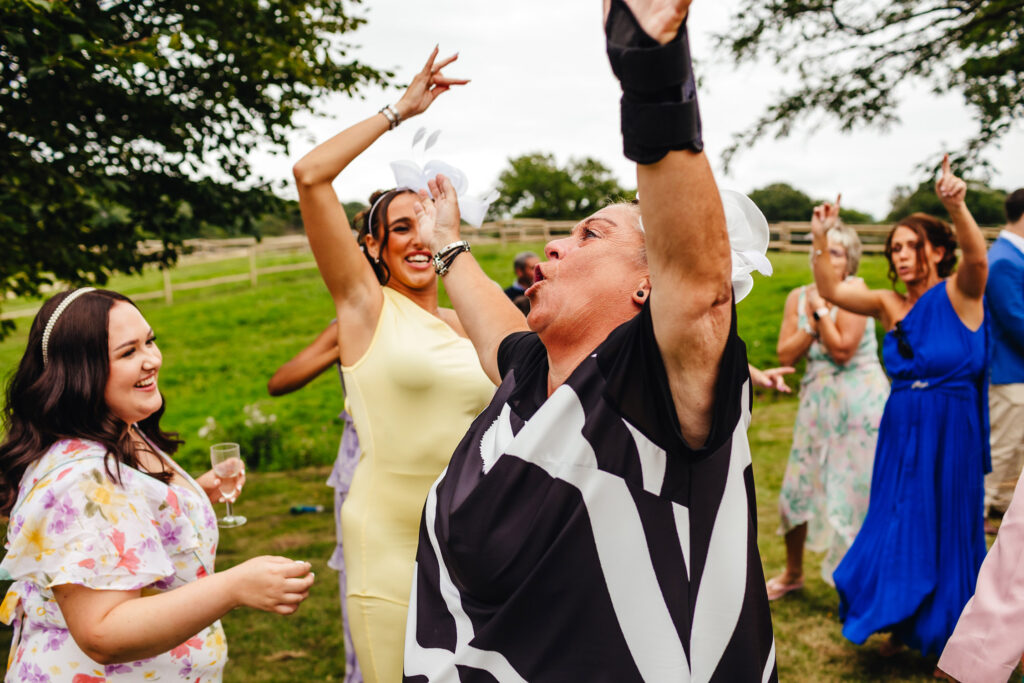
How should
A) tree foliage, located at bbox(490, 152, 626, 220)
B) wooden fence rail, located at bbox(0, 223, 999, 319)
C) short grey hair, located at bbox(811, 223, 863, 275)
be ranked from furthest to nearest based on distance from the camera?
tree foliage, located at bbox(490, 152, 626, 220), wooden fence rail, located at bbox(0, 223, 999, 319), short grey hair, located at bbox(811, 223, 863, 275)

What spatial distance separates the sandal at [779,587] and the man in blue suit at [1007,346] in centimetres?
133

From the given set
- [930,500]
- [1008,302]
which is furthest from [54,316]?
[1008,302]

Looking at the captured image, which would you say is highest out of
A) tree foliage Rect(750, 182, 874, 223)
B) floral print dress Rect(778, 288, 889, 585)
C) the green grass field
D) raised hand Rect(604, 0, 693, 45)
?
tree foliage Rect(750, 182, 874, 223)

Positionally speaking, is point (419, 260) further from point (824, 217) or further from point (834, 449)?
point (834, 449)

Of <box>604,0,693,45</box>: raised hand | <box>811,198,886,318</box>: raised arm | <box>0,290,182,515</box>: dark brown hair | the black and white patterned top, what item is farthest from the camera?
<box>811,198,886,318</box>: raised arm

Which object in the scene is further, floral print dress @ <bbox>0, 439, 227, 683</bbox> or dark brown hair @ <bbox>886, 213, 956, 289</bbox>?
dark brown hair @ <bbox>886, 213, 956, 289</bbox>

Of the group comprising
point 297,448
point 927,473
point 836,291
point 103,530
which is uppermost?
point 836,291

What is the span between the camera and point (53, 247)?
429cm

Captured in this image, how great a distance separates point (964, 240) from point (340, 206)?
2.78m

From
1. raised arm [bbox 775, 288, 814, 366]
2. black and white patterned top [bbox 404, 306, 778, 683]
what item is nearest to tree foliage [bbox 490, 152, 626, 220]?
raised arm [bbox 775, 288, 814, 366]

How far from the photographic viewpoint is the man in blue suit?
14.6ft

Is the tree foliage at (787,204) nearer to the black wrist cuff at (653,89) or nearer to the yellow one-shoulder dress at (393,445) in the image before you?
the yellow one-shoulder dress at (393,445)

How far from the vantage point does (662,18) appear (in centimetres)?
106

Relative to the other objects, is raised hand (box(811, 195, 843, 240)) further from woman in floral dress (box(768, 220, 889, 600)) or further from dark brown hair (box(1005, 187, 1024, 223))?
dark brown hair (box(1005, 187, 1024, 223))
